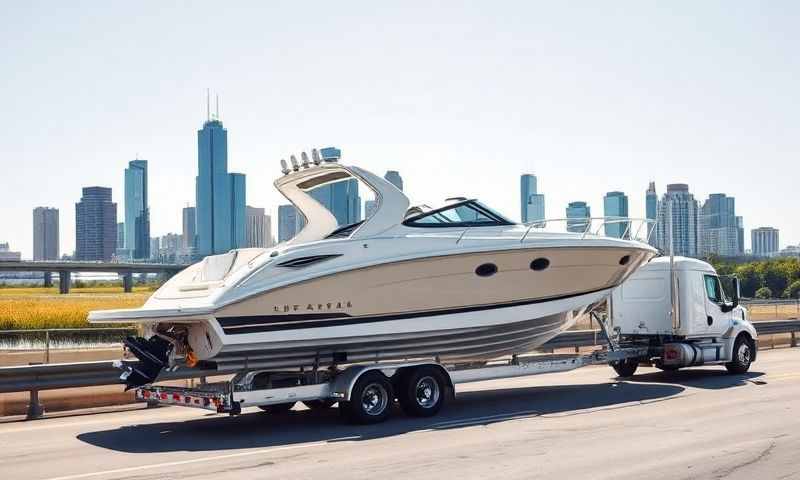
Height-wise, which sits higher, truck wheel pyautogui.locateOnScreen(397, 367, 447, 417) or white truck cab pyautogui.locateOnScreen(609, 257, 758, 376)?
white truck cab pyautogui.locateOnScreen(609, 257, 758, 376)

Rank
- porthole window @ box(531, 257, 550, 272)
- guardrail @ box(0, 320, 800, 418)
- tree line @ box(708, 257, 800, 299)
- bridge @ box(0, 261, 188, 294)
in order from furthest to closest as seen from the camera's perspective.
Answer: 1. tree line @ box(708, 257, 800, 299)
2. bridge @ box(0, 261, 188, 294)
3. porthole window @ box(531, 257, 550, 272)
4. guardrail @ box(0, 320, 800, 418)

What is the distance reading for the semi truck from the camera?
12414mm

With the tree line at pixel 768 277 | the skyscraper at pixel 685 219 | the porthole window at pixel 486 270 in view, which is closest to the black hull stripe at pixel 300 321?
the porthole window at pixel 486 270

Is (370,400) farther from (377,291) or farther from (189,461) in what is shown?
(189,461)

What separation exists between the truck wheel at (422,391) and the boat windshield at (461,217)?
2397mm

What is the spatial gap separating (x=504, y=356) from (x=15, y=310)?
35.9 meters

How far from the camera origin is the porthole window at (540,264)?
14883 mm

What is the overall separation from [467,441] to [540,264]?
4751mm

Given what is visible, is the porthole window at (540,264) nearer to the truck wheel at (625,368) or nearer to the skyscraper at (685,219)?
the truck wheel at (625,368)

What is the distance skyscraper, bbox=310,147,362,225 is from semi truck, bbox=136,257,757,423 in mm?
2875

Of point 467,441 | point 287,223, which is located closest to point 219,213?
point 287,223

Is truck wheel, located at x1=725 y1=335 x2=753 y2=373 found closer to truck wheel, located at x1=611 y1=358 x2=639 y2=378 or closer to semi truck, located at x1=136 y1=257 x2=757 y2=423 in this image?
semi truck, located at x1=136 y1=257 x2=757 y2=423

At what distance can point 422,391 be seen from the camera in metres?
13.3

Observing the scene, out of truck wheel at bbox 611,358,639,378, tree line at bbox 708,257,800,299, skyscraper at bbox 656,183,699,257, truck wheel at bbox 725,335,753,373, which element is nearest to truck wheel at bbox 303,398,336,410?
truck wheel at bbox 611,358,639,378
